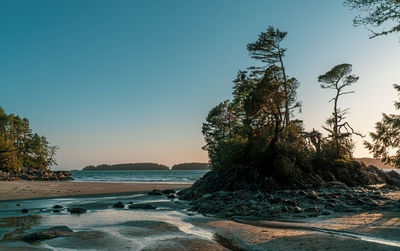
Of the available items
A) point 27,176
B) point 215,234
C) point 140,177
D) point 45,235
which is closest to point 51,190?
point 45,235

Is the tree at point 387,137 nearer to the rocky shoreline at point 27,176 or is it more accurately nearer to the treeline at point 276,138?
the treeline at point 276,138

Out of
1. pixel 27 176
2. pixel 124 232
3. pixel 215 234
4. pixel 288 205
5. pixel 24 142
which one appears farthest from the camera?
pixel 24 142

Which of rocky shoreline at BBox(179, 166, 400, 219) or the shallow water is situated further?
rocky shoreline at BBox(179, 166, 400, 219)

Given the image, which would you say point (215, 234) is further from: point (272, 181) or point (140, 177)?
point (140, 177)

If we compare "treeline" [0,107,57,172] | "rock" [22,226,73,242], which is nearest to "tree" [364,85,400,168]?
"rock" [22,226,73,242]

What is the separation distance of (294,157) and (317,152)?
A: 6.78m

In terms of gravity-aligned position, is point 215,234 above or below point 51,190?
above

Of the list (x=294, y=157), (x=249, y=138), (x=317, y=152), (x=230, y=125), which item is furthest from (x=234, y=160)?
(x=230, y=125)

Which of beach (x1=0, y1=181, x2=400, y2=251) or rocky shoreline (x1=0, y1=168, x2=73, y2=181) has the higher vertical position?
beach (x1=0, y1=181, x2=400, y2=251)

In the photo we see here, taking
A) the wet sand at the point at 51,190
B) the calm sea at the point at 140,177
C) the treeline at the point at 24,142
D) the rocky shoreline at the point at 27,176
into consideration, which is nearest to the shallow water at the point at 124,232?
the wet sand at the point at 51,190

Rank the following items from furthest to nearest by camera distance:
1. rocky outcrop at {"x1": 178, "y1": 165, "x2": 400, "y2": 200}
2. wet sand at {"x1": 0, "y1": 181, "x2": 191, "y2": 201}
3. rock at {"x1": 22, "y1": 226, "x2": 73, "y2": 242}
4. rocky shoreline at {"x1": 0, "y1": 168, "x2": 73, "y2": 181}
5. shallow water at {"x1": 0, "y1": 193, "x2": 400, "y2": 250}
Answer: rocky shoreline at {"x1": 0, "y1": 168, "x2": 73, "y2": 181}, wet sand at {"x1": 0, "y1": 181, "x2": 191, "y2": 201}, rocky outcrop at {"x1": 178, "y1": 165, "x2": 400, "y2": 200}, rock at {"x1": 22, "y1": 226, "x2": 73, "y2": 242}, shallow water at {"x1": 0, "y1": 193, "x2": 400, "y2": 250}

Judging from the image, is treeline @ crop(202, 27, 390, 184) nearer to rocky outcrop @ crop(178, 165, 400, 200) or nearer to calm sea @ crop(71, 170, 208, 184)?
rocky outcrop @ crop(178, 165, 400, 200)

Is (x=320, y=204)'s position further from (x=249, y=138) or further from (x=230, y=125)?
(x=230, y=125)

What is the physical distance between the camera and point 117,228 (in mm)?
9398
